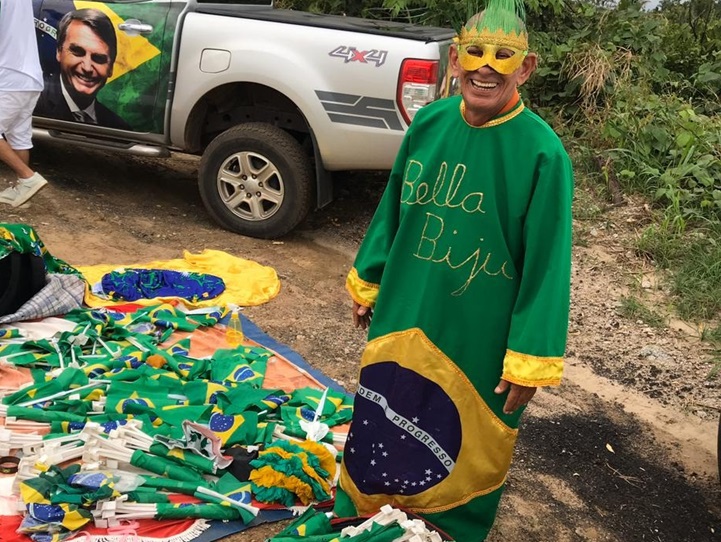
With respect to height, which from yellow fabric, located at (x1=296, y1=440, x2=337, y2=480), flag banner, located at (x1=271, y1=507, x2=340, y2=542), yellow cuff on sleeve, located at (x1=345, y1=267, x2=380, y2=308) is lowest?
yellow fabric, located at (x1=296, y1=440, x2=337, y2=480)

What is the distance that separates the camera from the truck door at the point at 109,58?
5.83 meters

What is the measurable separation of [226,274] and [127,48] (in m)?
1.94

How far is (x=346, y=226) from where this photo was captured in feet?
21.7

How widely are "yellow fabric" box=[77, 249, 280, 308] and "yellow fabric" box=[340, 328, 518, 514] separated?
2.48m

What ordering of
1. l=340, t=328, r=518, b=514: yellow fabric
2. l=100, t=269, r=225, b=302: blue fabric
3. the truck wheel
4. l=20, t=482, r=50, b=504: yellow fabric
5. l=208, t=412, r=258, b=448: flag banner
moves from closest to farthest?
1. l=340, t=328, r=518, b=514: yellow fabric
2. l=20, t=482, r=50, b=504: yellow fabric
3. l=208, t=412, r=258, b=448: flag banner
4. l=100, t=269, r=225, b=302: blue fabric
5. the truck wheel

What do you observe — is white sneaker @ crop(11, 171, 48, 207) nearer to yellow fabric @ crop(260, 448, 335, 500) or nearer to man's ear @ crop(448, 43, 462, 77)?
yellow fabric @ crop(260, 448, 335, 500)

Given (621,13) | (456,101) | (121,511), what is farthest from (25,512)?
(621,13)

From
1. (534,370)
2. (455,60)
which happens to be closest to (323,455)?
(534,370)

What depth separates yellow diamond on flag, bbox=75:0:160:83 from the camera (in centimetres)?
582

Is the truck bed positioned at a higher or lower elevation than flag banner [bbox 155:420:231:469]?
higher

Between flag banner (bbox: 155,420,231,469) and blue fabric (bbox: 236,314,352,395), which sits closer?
flag banner (bbox: 155,420,231,469)

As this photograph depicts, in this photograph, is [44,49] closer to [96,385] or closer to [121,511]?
[96,385]

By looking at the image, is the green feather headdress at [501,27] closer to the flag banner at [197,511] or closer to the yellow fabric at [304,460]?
the yellow fabric at [304,460]

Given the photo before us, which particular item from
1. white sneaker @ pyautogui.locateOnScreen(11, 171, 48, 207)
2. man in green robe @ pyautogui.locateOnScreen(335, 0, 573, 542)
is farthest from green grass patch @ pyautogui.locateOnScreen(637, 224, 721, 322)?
white sneaker @ pyautogui.locateOnScreen(11, 171, 48, 207)
